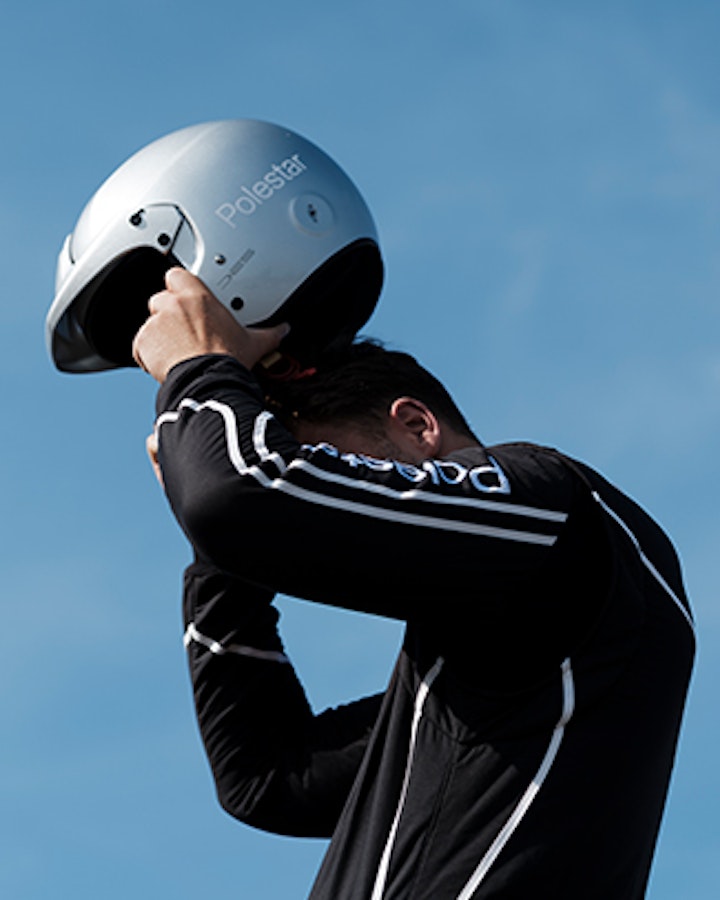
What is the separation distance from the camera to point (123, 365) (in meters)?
5.27

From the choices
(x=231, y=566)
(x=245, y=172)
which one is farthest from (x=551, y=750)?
(x=245, y=172)

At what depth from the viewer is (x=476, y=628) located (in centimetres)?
374

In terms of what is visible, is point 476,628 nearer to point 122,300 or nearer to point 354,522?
point 354,522

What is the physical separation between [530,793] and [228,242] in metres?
1.94

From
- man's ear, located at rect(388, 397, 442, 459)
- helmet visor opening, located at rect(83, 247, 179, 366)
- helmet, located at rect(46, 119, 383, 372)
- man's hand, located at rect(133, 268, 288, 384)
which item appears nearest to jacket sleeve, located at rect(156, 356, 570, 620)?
man's hand, located at rect(133, 268, 288, 384)

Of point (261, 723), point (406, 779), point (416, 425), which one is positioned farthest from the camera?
point (261, 723)

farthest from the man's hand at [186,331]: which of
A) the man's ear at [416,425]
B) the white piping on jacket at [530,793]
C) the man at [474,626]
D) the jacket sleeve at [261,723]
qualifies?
the white piping on jacket at [530,793]

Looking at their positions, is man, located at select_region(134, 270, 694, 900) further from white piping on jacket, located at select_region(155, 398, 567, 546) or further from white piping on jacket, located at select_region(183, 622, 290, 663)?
white piping on jacket, located at select_region(183, 622, 290, 663)

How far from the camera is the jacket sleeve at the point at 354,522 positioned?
3.62m

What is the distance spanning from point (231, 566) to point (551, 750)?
870mm

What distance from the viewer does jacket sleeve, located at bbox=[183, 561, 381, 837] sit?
4.97 m

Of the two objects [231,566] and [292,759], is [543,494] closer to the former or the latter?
[231,566]

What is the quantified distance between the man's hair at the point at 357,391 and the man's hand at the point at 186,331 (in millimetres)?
163

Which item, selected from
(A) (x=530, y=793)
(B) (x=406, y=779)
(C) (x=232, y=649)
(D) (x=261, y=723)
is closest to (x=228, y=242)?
→ (C) (x=232, y=649)
